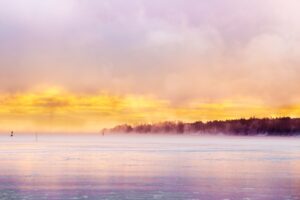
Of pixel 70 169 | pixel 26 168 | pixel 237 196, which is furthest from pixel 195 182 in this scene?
pixel 26 168

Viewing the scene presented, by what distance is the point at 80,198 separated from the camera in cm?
3067

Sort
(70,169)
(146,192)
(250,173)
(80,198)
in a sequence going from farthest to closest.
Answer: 1. (70,169)
2. (250,173)
3. (146,192)
4. (80,198)

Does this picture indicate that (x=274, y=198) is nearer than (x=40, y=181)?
Yes

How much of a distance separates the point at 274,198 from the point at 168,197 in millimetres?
5753

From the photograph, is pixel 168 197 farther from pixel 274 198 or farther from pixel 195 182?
pixel 195 182

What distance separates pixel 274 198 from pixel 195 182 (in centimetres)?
961

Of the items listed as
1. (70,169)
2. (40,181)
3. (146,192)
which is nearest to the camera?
(146,192)

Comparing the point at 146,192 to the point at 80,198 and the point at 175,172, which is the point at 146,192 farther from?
the point at 175,172

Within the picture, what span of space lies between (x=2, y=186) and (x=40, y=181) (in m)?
3.75

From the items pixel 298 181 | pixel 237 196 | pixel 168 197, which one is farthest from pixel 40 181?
pixel 298 181

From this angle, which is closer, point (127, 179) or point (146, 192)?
point (146, 192)

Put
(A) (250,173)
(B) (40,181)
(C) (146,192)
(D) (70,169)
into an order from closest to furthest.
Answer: (C) (146,192) < (B) (40,181) < (A) (250,173) < (D) (70,169)

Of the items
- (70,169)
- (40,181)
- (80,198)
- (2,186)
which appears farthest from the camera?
(70,169)

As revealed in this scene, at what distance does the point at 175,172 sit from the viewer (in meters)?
48.9
